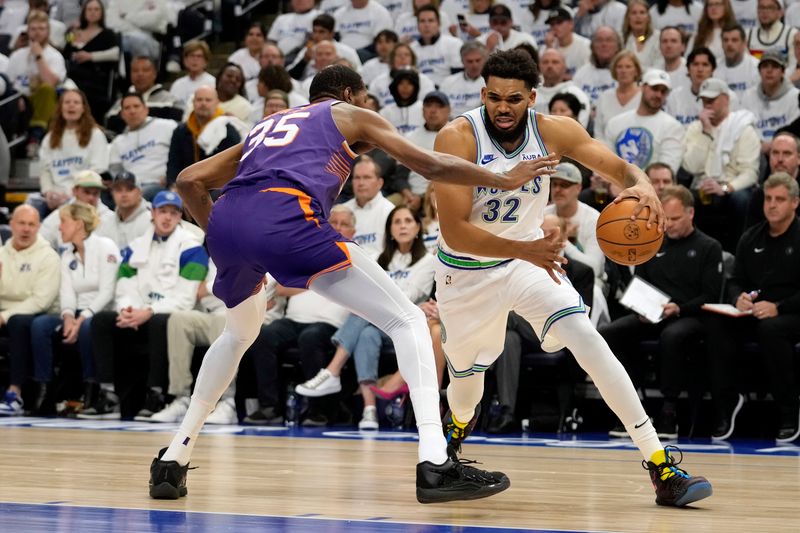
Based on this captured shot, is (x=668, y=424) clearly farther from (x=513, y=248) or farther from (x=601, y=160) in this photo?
(x=513, y=248)

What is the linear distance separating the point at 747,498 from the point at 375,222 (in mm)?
5280

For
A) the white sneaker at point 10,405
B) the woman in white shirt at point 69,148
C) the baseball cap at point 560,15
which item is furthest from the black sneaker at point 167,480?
the baseball cap at point 560,15

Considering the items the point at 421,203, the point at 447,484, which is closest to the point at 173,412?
the point at 421,203

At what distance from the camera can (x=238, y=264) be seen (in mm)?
4668

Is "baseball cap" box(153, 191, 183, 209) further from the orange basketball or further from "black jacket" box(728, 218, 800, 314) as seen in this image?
the orange basketball

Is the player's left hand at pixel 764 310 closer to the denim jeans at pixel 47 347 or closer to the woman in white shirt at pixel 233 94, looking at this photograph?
the denim jeans at pixel 47 347

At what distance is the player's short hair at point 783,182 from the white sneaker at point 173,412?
4465 millimetres

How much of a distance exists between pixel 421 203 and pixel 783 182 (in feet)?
9.94

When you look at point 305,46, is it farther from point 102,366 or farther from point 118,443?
point 118,443

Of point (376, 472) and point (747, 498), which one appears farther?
point (376, 472)

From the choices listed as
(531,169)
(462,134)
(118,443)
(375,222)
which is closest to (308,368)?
(375,222)

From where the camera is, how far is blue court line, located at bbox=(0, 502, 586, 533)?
3984mm

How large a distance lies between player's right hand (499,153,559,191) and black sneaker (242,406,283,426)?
5.18 m

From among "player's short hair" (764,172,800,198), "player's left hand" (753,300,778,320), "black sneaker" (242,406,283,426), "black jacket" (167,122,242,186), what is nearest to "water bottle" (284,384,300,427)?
"black sneaker" (242,406,283,426)
